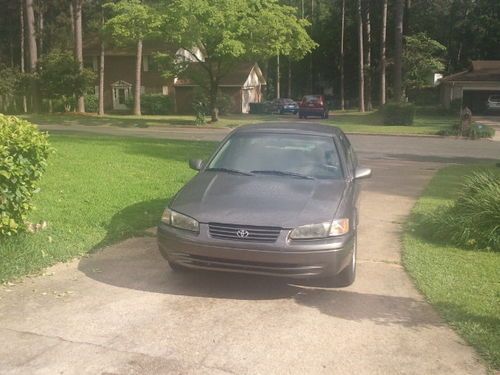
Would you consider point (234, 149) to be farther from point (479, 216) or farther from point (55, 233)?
point (479, 216)

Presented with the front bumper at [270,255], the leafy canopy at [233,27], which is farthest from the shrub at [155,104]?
the front bumper at [270,255]

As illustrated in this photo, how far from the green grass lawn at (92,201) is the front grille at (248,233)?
2082mm

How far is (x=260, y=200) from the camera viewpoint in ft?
17.3

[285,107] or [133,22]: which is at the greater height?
[133,22]

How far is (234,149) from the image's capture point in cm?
654

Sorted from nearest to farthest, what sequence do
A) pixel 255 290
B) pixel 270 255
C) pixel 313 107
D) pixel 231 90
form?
1. pixel 270 255
2. pixel 255 290
3. pixel 313 107
4. pixel 231 90

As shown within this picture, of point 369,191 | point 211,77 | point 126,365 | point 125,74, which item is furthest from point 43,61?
point 126,365

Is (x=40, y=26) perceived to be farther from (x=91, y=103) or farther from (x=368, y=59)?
(x=368, y=59)

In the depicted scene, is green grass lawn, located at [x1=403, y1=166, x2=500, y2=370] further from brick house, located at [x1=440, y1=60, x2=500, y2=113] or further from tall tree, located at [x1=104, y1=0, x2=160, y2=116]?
brick house, located at [x1=440, y1=60, x2=500, y2=113]

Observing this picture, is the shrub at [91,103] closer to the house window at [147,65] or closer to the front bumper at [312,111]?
the house window at [147,65]

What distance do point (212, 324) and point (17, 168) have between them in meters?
2.57

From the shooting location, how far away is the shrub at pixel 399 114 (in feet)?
104

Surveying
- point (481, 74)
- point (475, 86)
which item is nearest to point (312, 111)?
point (475, 86)

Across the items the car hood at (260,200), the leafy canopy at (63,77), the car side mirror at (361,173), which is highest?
the leafy canopy at (63,77)
